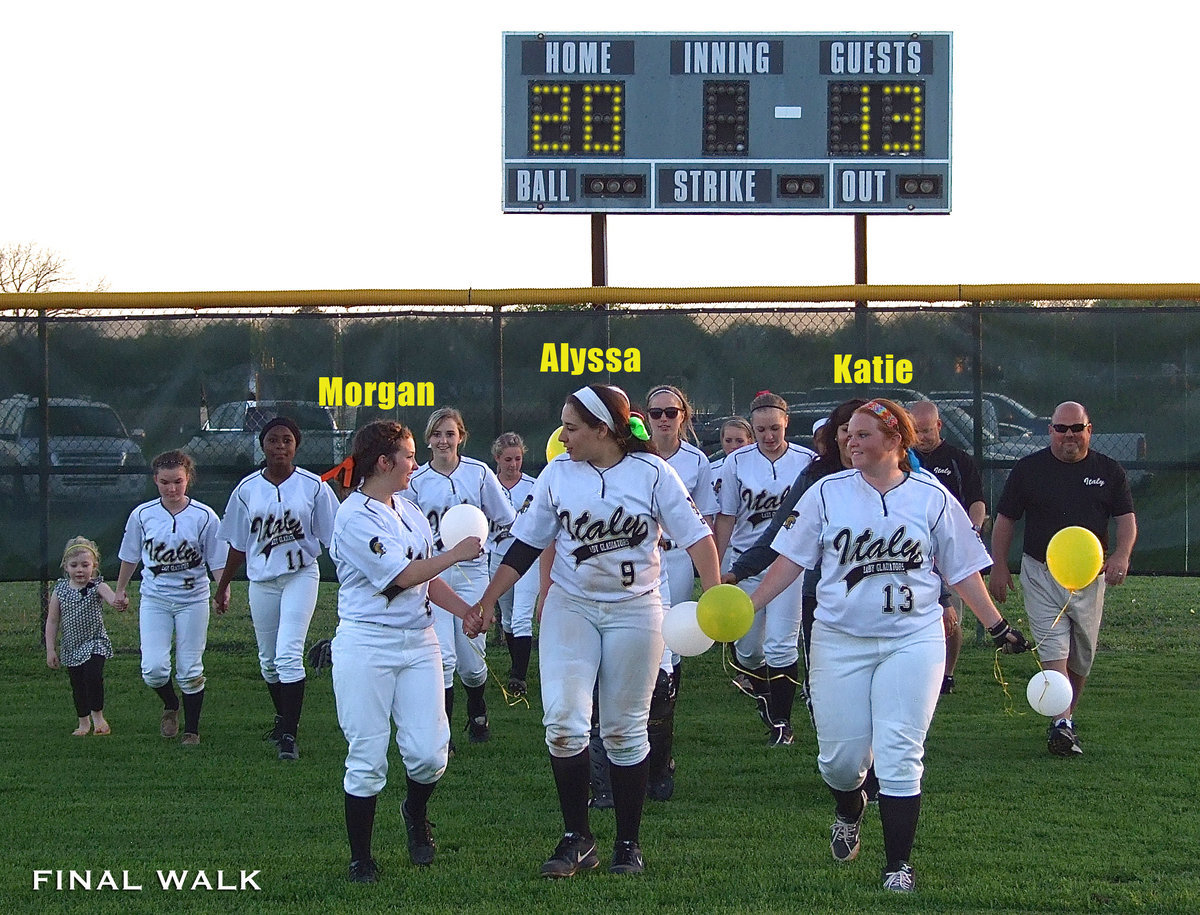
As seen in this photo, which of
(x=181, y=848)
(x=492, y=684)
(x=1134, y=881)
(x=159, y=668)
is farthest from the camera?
(x=492, y=684)

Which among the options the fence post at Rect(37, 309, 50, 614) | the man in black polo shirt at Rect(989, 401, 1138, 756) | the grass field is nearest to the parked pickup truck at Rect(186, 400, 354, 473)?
the fence post at Rect(37, 309, 50, 614)

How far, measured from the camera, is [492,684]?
33.9ft

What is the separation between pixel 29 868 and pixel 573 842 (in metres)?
2.21

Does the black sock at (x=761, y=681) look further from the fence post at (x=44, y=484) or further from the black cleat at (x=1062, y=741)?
the fence post at (x=44, y=484)

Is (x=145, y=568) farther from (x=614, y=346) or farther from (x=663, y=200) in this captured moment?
(x=663, y=200)

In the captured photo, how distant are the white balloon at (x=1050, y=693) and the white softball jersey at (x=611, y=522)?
184 cm

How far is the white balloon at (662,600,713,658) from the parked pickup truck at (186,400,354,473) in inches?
218

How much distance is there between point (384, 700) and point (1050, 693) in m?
2.97

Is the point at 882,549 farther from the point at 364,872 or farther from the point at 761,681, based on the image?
the point at 761,681

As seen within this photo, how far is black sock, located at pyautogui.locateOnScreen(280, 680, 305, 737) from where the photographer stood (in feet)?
26.6

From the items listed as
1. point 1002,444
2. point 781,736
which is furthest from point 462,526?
point 1002,444

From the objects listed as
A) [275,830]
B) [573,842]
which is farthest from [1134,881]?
[275,830]

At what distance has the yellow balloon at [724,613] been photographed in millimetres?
5574

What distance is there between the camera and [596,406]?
564cm
